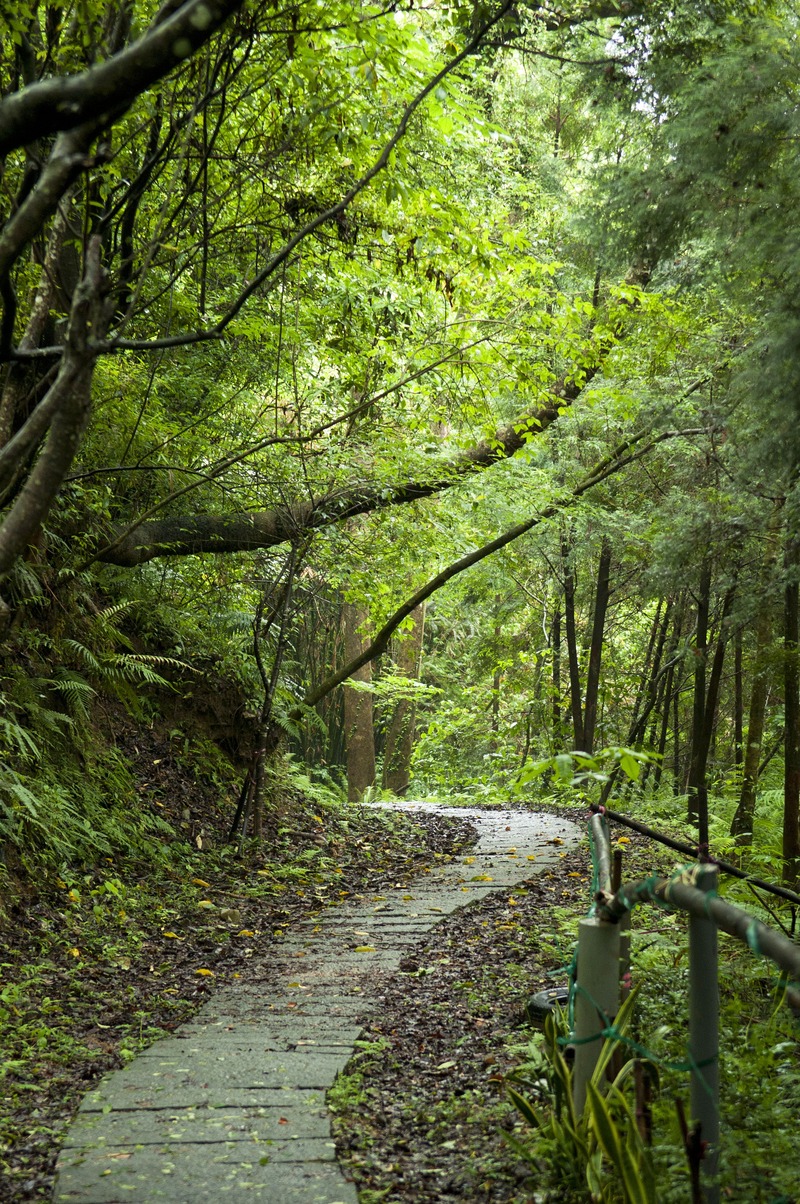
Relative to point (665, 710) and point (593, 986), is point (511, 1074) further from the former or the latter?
point (665, 710)

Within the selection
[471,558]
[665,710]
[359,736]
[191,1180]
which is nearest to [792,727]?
[471,558]

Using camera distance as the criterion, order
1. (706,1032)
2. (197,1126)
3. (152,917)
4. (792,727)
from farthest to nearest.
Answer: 1. (792,727)
2. (152,917)
3. (197,1126)
4. (706,1032)

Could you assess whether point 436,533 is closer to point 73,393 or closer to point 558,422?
point 558,422

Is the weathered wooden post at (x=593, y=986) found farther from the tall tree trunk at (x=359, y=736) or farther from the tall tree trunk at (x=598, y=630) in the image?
the tall tree trunk at (x=359, y=736)

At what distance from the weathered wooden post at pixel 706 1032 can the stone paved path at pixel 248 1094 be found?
3.90ft

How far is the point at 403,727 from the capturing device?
2011 cm

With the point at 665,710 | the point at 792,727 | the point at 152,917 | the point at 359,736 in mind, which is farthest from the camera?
the point at 359,736

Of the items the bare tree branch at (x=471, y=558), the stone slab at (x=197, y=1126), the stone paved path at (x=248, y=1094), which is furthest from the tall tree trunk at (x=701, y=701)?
the stone slab at (x=197, y=1126)

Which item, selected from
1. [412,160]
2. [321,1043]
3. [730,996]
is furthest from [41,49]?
[730,996]

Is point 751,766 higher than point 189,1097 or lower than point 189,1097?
higher

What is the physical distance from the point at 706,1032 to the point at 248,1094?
2.21 meters

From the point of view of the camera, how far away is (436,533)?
387 inches

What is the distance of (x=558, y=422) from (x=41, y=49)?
8299 millimetres

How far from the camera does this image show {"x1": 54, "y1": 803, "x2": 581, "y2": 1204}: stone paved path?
289 centimetres
